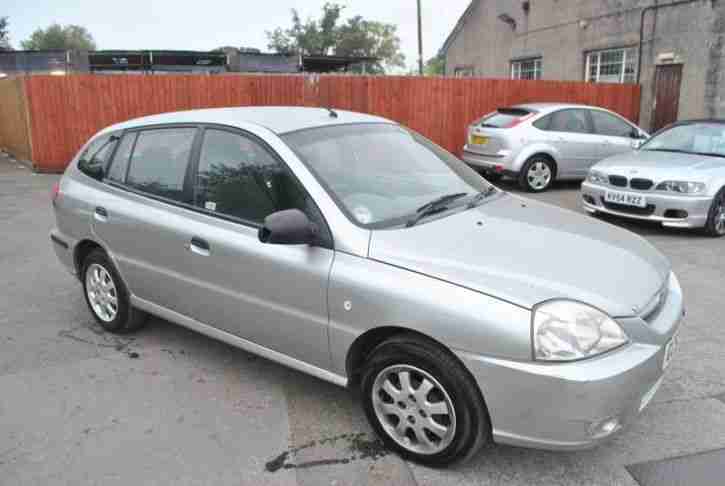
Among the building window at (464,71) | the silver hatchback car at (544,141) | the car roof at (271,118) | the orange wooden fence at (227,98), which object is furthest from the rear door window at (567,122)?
the building window at (464,71)

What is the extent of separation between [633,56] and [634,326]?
52.2 ft

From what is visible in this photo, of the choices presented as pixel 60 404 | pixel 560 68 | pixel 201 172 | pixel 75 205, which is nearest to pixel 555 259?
pixel 201 172

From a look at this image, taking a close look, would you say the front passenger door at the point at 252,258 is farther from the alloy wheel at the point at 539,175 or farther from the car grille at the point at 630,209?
the alloy wheel at the point at 539,175

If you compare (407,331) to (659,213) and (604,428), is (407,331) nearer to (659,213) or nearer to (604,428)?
(604,428)

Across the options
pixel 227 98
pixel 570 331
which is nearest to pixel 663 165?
pixel 570 331

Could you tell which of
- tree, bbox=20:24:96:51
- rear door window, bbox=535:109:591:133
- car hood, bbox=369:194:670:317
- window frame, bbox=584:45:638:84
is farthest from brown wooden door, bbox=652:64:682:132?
tree, bbox=20:24:96:51

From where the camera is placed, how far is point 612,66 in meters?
17.3

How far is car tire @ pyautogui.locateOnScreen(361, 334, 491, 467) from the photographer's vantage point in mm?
2639

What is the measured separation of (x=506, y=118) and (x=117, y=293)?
322 inches

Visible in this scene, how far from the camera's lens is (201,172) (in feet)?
12.0

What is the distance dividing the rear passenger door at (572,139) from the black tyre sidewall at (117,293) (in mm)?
8280

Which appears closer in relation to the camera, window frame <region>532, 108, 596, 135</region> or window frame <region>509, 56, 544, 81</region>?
window frame <region>532, 108, 596, 135</region>

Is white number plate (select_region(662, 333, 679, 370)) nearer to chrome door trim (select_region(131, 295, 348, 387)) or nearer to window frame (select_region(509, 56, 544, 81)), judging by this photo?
chrome door trim (select_region(131, 295, 348, 387))

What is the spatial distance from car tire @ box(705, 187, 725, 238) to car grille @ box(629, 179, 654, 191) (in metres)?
0.72
